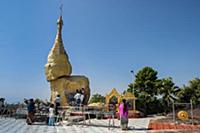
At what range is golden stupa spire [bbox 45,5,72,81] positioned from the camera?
28531mm

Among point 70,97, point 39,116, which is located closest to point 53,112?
point 39,116

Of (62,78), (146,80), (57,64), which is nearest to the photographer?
(57,64)

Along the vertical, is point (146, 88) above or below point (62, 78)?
below

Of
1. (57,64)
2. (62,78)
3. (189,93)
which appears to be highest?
(57,64)

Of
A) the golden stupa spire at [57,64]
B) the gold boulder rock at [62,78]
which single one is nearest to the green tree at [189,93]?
the gold boulder rock at [62,78]

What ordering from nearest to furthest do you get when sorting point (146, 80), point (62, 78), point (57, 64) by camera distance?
point (57, 64) < point (62, 78) < point (146, 80)

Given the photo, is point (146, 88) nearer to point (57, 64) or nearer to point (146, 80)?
point (146, 80)

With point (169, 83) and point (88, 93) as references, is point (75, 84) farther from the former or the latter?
point (169, 83)

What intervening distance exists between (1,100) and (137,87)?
56.3 ft

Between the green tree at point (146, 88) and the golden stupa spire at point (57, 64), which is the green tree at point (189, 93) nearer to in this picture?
the green tree at point (146, 88)

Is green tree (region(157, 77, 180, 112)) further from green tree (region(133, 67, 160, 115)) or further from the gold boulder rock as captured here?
the gold boulder rock

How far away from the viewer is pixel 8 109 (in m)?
20.0

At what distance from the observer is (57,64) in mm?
28594

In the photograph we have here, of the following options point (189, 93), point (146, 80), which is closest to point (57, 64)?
point (146, 80)
